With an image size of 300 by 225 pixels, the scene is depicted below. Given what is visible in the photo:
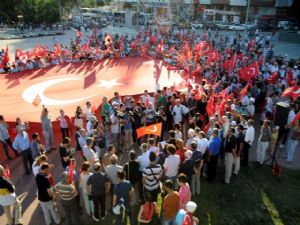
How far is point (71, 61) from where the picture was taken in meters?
19.8

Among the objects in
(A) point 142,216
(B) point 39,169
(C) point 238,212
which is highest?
(B) point 39,169

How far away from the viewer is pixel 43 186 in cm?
657

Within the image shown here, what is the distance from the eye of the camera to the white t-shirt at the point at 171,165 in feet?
23.9

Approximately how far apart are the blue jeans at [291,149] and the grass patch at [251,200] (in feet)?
2.32

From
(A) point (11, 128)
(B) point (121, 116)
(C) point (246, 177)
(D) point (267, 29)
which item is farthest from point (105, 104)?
(D) point (267, 29)

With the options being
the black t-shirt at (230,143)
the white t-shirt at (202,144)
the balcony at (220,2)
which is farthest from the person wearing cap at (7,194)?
the balcony at (220,2)

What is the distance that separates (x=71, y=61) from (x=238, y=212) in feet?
50.3

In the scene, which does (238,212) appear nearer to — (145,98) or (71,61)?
(145,98)

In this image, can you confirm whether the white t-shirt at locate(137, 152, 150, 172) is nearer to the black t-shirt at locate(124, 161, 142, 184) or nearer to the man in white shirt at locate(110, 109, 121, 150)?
the black t-shirt at locate(124, 161, 142, 184)

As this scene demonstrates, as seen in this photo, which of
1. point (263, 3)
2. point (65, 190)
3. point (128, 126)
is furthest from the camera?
point (263, 3)

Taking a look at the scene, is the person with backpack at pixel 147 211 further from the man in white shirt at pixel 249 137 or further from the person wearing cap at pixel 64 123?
the person wearing cap at pixel 64 123

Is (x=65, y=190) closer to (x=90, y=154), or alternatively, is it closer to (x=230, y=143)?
(x=90, y=154)

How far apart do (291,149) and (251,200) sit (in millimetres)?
2899

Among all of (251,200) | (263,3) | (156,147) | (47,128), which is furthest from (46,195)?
(263,3)
